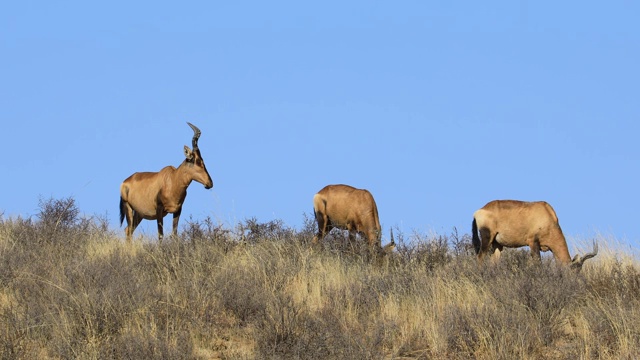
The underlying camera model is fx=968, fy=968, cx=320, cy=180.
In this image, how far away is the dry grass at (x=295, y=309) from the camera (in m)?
9.91

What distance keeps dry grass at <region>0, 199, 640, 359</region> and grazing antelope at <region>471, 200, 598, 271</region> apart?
3.35 m

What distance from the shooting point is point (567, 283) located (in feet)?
38.3

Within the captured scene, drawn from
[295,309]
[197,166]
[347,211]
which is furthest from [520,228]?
[295,309]

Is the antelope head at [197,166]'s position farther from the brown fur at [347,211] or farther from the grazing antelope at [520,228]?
the grazing antelope at [520,228]

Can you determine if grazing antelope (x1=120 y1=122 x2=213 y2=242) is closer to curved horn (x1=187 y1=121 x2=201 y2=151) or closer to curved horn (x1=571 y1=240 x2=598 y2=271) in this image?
curved horn (x1=187 y1=121 x2=201 y2=151)

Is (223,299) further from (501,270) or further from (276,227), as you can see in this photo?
(276,227)

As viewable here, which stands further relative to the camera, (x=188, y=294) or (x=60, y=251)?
(x=60, y=251)

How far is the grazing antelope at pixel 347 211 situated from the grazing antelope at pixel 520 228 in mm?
2134

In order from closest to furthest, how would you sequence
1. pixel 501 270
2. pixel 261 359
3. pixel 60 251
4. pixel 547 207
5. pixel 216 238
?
pixel 261 359
pixel 501 270
pixel 60 251
pixel 216 238
pixel 547 207

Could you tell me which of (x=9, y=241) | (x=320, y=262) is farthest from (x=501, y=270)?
(x=9, y=241)

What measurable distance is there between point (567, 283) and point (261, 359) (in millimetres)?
4139

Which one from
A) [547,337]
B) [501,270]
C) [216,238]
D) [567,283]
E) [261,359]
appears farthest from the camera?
[216,238]

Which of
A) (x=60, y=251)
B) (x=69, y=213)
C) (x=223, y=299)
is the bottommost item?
(x=223, y=299)

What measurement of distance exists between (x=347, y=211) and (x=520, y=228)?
3586 mm
